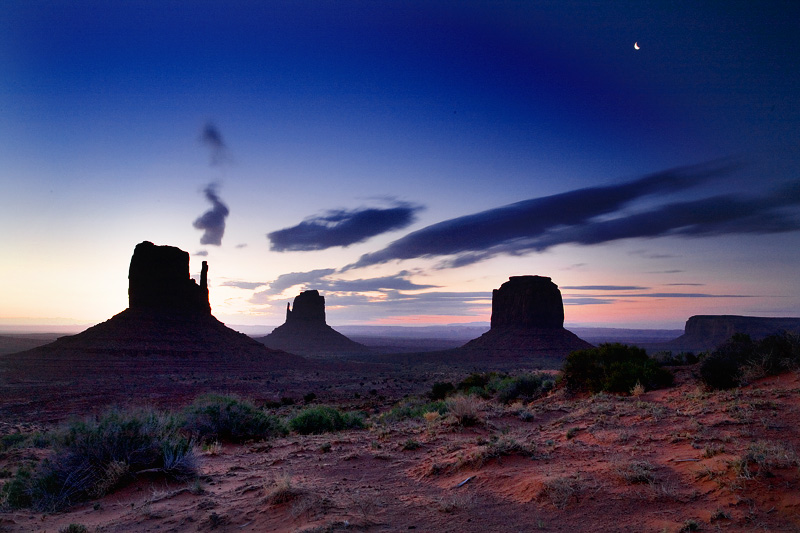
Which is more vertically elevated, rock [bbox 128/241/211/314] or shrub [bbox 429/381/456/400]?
rock [bbox 128/241/211/314]

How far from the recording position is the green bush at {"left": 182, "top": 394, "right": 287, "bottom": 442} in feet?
40.6

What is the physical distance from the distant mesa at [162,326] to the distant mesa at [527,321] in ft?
140

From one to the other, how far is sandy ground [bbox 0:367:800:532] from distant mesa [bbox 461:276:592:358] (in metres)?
70.0

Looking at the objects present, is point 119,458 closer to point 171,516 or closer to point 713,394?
point 171,516

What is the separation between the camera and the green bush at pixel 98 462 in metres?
6.99

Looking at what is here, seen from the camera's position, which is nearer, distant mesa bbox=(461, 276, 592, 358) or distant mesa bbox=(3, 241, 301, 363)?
distant mesa bbox=(3, 241, 301, 363)

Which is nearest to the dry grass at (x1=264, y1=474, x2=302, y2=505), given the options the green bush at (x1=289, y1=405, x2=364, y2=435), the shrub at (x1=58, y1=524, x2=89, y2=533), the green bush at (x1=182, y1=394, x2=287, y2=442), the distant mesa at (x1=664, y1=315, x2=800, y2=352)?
the shrub at (x1=58, y1=524, x2=89, y2=533)

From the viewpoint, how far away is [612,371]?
16.4m

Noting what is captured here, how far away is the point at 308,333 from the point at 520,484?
368ft

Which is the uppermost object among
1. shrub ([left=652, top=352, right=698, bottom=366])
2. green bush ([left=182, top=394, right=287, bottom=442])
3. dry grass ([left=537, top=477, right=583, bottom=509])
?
dry grass ([left=537, top=477, right=583, bottom=509])

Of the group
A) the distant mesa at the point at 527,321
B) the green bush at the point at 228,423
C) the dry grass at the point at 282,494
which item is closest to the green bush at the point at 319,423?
the green bush at the point at 228,423

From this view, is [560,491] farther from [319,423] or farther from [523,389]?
[523,389]

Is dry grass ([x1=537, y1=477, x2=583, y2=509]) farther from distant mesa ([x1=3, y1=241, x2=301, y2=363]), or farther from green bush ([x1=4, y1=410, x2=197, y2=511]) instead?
distant mesa ([x1=3, y1=241, x2=301, y2=363])

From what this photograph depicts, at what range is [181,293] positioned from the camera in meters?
65.1
